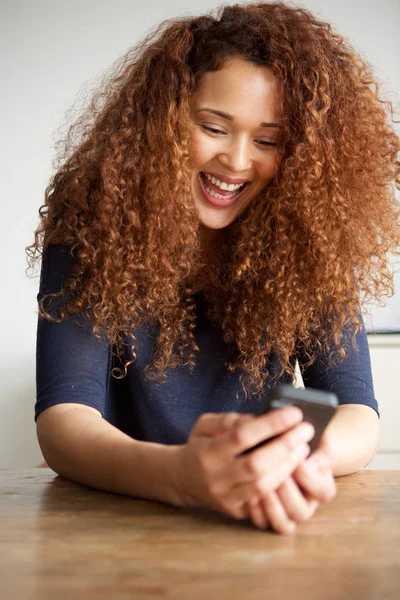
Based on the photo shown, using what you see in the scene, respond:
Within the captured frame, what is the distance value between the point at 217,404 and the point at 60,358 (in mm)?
378

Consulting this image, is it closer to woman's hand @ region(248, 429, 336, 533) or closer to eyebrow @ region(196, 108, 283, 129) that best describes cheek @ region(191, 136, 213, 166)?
eyebrow @ region(196, 108, 283, 129)

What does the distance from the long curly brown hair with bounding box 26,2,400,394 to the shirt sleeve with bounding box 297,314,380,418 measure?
0.08 ft

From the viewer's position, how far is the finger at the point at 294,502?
882mm

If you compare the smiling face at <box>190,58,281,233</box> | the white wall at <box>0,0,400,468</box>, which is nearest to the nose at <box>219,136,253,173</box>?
the smiling face at <box>190,58,281,233</box>

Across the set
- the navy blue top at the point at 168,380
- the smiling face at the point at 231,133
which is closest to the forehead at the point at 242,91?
the smiling face at the point at 231,133

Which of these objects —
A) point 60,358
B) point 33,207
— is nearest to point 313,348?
point 60,358

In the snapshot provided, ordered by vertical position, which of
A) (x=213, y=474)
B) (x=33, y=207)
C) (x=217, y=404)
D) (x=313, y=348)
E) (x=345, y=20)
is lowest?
(x=33, y=207)

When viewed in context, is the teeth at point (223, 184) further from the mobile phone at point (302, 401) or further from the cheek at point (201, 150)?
the mobile phone at point (302, 401)

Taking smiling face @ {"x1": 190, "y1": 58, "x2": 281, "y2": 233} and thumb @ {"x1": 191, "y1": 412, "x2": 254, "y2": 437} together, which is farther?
smiling face @ {"x1": 190, "y1": 58, "x2": 281, "y2": 233}

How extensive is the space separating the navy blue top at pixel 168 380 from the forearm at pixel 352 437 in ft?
0.17

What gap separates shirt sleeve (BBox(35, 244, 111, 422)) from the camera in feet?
4.07

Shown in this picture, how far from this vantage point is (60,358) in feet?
4.17

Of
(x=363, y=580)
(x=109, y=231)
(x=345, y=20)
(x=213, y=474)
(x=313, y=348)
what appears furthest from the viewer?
(x=345, y=20)

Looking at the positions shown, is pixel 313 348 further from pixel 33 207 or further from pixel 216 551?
pixel 33 207
